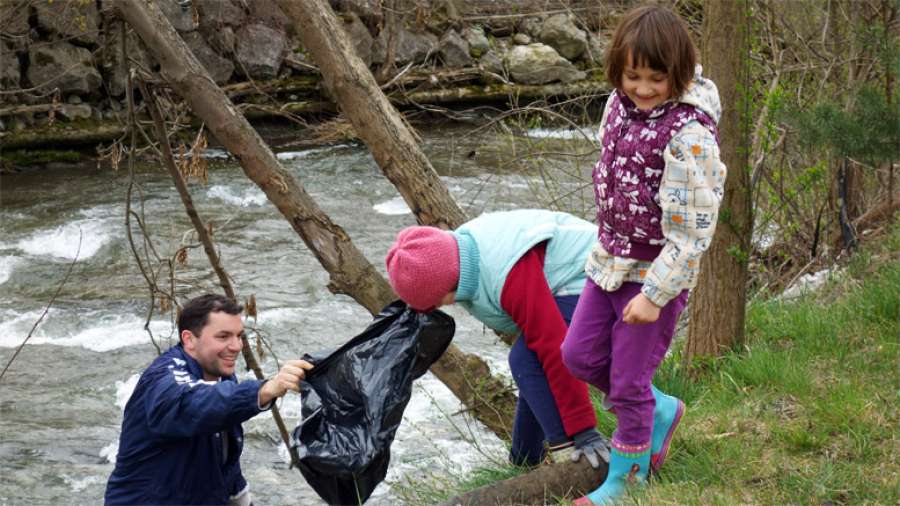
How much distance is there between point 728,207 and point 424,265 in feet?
6.31

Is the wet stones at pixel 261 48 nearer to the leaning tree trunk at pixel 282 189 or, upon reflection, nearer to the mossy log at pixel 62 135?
the mossy log at pixel 62 135

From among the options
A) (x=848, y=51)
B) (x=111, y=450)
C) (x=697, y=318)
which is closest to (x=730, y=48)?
(x=697, y=318)

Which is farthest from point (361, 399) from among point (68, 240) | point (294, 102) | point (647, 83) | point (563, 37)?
point (563, 37)

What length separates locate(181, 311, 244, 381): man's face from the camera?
4586 millimetres

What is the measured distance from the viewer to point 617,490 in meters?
3.61

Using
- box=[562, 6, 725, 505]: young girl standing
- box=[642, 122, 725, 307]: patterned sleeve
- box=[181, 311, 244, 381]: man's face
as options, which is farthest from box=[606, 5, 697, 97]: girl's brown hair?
box=[181, 311, 244, 381]: man's face

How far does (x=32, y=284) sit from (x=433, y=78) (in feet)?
20.4

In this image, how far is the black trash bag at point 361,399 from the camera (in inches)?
143

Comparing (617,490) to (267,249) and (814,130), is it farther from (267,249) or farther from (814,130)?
(267,249)

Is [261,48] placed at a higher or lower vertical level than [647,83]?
lower

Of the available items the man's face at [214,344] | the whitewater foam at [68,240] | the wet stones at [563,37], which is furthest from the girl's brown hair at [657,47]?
the wet stones at [563,37]

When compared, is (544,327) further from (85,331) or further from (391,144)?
(85,331)

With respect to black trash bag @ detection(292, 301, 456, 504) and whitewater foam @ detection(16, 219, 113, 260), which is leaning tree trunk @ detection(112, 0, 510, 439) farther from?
whitewater foam @ detection(16, 219, 113, 260)

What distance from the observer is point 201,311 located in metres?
4.64
